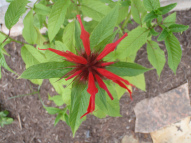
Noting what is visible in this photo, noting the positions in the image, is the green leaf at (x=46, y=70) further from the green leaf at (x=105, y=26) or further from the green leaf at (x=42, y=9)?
the green leaf at (x=42, y=9)

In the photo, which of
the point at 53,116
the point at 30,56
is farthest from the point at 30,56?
the point at 53,116

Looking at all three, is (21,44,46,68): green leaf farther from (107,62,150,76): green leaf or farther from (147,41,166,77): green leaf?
(147,41,166,77): green leaf

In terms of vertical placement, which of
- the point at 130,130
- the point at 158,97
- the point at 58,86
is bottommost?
the point at 130,130

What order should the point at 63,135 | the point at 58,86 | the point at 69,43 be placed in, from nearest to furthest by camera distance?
the point at 69,43
the point at 58,86
the point at 63,135

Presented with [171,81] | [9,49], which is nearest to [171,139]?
[171,81]

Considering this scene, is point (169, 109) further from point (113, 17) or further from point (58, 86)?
point (113, 17)

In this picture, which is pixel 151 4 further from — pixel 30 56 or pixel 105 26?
pixel 30 56

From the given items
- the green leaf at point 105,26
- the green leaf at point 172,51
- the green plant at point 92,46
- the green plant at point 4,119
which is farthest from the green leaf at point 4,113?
the green leaf at point 172,51
